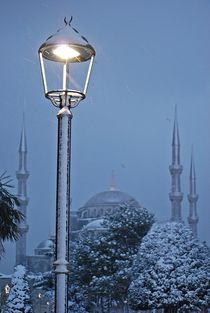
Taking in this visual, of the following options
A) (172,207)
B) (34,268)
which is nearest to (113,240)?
(172,207)

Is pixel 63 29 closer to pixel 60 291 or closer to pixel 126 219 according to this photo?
pixel 60 291

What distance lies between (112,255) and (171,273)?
21.3 feet

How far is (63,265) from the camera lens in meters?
3.36

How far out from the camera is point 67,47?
3443 mm

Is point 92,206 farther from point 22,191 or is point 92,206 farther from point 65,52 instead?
point 65,52

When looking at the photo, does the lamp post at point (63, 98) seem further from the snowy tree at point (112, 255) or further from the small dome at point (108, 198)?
the small dome at point (108, 198)

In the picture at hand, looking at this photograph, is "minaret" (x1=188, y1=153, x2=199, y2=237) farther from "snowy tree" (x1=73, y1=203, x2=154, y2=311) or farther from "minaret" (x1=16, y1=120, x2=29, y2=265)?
"snowy tree" (x1=73, y1=203, x2=154, y2=311)

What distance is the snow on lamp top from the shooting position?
3.41 m

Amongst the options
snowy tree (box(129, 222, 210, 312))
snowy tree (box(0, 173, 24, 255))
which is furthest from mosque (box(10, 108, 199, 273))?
snowy tree (box(0, 173, 24, 255))

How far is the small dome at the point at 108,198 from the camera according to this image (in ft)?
178

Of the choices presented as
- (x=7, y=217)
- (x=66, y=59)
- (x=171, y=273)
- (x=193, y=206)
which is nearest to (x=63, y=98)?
(x=66, y=59)

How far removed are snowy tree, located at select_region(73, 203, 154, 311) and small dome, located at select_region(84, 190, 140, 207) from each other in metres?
28.2

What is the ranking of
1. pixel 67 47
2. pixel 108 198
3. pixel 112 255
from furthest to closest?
pixel 108 198 → pixel 112 255 → pixel 67 47

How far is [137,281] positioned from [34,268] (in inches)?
1256
